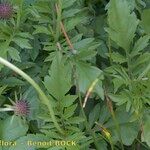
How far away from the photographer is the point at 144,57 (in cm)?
Answer: 93

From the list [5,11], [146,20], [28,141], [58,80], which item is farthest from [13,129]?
[146,20]

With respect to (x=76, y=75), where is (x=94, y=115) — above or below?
below

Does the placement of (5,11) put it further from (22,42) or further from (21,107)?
(21,107)

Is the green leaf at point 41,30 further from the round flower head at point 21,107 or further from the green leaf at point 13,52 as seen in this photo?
the round flower head at point 21,107

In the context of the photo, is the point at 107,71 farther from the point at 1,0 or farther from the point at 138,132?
the point at 1,0

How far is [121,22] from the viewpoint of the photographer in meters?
0.91

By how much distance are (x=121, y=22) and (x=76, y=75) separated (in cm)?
16

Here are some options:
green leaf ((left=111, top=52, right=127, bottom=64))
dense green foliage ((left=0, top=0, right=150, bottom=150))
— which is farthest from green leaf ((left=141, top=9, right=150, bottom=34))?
green leaf ((left=111, top=52, right=127, bottom=64))

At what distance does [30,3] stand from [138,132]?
1.33 feet

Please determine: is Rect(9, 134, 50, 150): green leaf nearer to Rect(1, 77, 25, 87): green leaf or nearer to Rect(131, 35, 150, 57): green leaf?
Rect(1, 77, 25, 87): green leaf

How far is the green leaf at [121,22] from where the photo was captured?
2.94ft

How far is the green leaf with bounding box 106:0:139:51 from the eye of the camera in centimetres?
90

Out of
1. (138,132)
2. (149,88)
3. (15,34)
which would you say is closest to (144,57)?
(149,88)

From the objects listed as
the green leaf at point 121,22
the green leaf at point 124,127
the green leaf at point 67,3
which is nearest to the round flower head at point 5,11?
the green leaf at point 67,3
